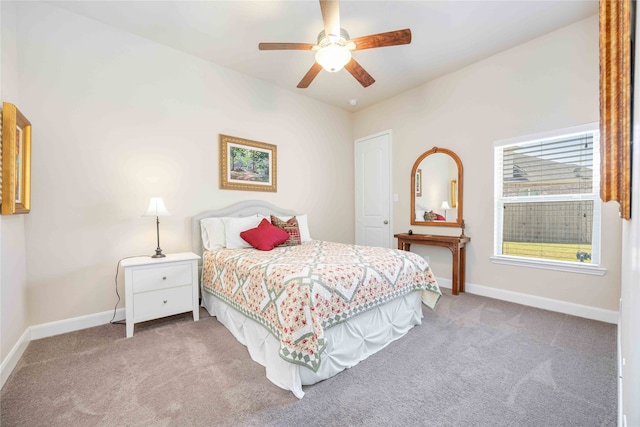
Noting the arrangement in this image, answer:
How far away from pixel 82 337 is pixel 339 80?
406 cm

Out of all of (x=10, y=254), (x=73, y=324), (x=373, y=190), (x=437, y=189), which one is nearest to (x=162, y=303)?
(x=73, y=324)

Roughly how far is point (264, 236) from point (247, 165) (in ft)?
3.81

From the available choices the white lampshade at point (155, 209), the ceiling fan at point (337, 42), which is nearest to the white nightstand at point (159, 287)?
the white lampshade at point (155, 209)

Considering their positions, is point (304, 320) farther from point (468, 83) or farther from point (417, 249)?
point (468, 83)

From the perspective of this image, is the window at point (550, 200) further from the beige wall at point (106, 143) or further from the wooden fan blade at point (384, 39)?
the beige wall at point (106, 143)

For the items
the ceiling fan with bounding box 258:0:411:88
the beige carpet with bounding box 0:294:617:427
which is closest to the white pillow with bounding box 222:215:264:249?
the beige carpet with bounding box 0:294:617:427


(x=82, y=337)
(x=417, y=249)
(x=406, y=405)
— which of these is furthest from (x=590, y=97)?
(x=82, y=337)

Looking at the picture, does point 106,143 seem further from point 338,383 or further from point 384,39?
point 338,383

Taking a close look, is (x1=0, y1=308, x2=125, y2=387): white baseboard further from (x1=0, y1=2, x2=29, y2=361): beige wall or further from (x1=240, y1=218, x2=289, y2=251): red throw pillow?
(x1=240, y1=218, x2=289, y2=251): red throw pillow

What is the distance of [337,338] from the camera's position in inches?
75.2

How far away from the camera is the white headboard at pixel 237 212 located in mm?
3277

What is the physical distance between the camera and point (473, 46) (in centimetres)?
312

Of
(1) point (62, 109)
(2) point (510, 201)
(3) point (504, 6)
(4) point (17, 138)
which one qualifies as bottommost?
(2) point (510, 201)

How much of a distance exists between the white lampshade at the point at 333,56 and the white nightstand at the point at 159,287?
222 centimetres
